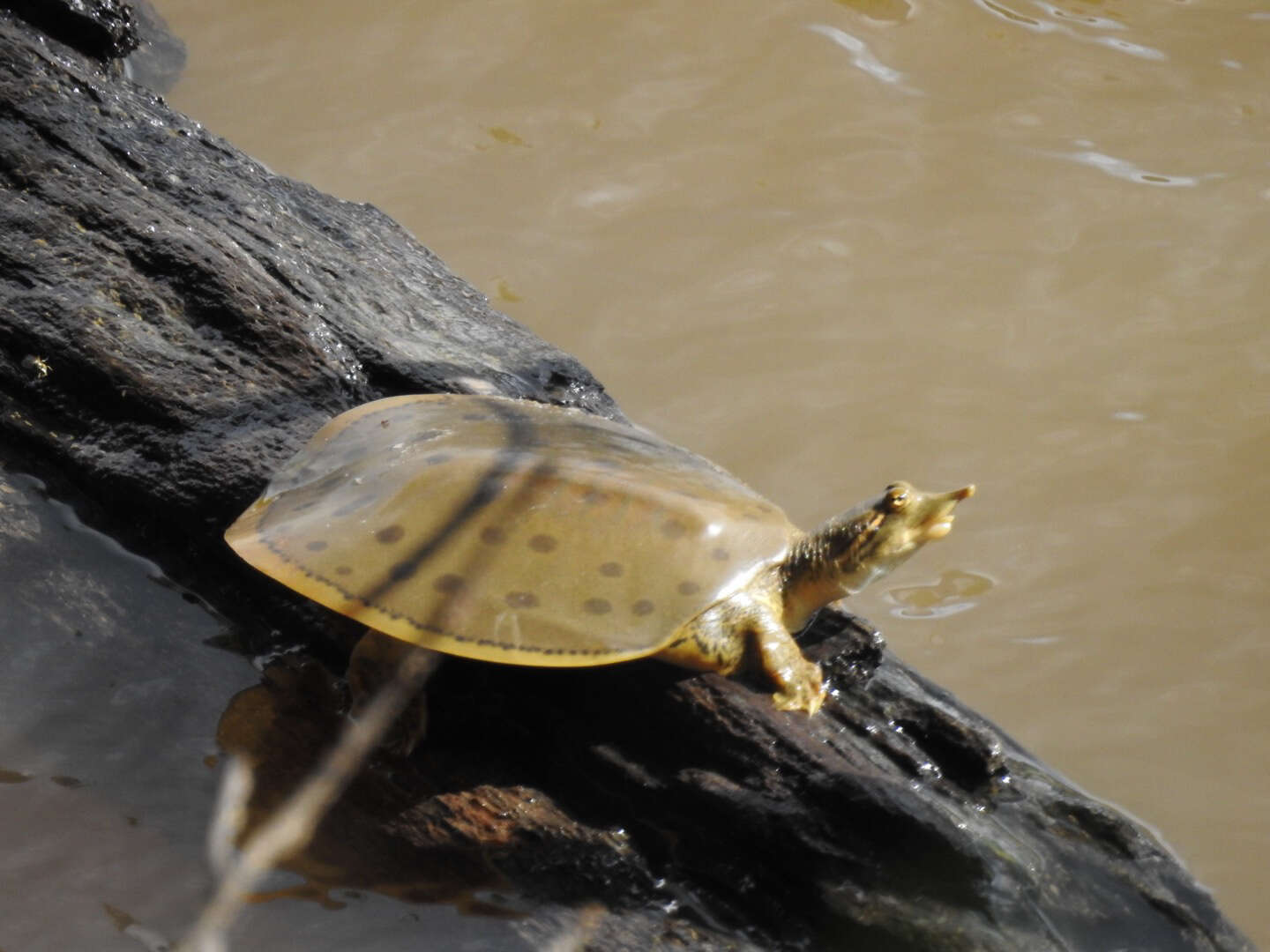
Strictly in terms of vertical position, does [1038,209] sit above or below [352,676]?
above

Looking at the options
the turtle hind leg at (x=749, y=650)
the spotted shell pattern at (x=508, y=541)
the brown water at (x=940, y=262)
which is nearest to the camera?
the spotted shell pattern at (x=508, y=541)

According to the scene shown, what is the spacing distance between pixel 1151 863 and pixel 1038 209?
2958mm

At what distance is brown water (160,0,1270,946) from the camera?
312 cm

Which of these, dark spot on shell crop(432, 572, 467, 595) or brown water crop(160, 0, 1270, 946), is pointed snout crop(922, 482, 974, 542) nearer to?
dark spot on shell crop(432, 572, 467, 595)

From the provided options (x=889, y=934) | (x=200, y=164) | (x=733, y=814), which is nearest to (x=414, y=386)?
(x=200, y=164)

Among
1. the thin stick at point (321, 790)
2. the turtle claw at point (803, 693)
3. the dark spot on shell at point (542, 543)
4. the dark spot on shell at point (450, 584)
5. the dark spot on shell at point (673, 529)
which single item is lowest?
the thin stick at point (321, 790)

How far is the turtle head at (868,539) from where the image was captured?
6.21 ft

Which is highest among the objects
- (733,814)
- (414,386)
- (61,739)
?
(414,386)

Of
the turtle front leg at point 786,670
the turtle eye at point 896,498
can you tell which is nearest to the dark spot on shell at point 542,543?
the turtle front leg at point 786,670

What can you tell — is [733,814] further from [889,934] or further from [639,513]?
[639,513]

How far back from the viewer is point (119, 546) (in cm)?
230

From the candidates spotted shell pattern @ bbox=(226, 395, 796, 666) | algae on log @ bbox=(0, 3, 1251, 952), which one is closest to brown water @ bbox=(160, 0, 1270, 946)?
algae on log @ bbox=(0, 3, 1251, 952)

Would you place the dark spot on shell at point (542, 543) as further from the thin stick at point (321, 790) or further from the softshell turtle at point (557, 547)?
the thin stick at point (321, 790)

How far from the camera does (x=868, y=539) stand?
1891 mm
